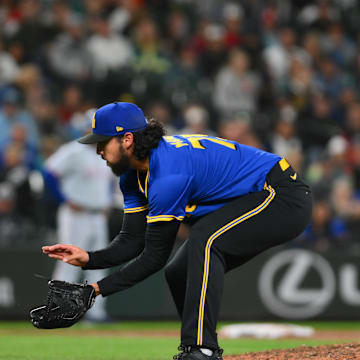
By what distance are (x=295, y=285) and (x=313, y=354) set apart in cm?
488

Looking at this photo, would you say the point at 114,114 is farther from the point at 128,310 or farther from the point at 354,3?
the point at 354,3

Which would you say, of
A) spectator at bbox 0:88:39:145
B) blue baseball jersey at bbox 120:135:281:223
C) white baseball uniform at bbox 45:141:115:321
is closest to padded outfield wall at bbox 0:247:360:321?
white baseball uniform at bbox 45:141:115:321

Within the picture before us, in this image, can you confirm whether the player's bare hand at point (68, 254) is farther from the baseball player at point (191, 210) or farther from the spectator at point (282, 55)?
the spectator at point (282, 55)

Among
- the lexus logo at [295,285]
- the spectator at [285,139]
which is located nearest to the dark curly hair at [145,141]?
the lexus logo at [295,285]

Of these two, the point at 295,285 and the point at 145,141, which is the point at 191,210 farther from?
the point at 295,285

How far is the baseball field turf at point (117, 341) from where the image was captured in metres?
6.65

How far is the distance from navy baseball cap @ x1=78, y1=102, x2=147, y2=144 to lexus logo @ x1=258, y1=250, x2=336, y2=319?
588 cm

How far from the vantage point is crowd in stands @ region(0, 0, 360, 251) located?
35.8ft

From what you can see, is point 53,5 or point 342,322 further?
point 53,5

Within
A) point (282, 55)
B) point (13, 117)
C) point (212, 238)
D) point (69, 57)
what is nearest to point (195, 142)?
point (212, 238)

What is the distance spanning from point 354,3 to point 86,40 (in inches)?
271

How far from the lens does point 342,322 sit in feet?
34.6

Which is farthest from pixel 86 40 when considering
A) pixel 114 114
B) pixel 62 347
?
pixel 114 114

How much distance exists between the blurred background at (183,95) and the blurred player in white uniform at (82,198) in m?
0.29
